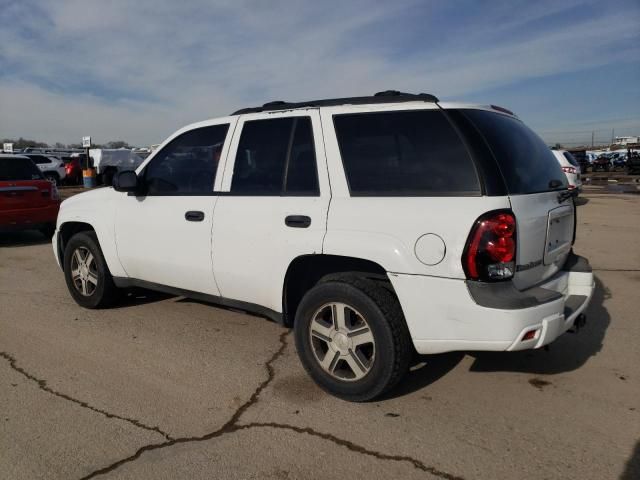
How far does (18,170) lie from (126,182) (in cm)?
600

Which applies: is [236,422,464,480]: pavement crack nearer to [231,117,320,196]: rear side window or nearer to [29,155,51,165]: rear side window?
[231,117,320,196]: rear side window

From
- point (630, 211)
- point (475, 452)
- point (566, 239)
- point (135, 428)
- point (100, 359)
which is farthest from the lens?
point (630, 211)

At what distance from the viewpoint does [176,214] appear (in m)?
4.12

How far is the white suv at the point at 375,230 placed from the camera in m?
2.79

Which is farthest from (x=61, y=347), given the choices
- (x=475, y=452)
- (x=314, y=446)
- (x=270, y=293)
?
(x=475, y=452)

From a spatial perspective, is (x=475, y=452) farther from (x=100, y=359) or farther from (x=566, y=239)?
(x=100, y=359)

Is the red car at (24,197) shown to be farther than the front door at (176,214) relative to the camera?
Yes

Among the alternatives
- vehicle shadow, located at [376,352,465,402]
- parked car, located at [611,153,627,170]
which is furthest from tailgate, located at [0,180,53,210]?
parked car, located at [611,153,627,170]

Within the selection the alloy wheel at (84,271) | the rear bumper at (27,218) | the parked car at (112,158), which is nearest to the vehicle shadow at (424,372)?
the alloy wheel at (84,271)

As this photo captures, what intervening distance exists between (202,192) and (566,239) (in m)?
2.67

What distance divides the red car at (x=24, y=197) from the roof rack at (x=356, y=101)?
21.1 ft

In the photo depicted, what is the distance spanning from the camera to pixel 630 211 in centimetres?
1348

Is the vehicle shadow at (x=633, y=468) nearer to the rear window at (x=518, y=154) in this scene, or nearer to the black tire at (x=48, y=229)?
the rear window at (x=518, y=154)

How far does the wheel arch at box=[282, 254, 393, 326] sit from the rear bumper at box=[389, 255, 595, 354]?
→ 0.84 ft
